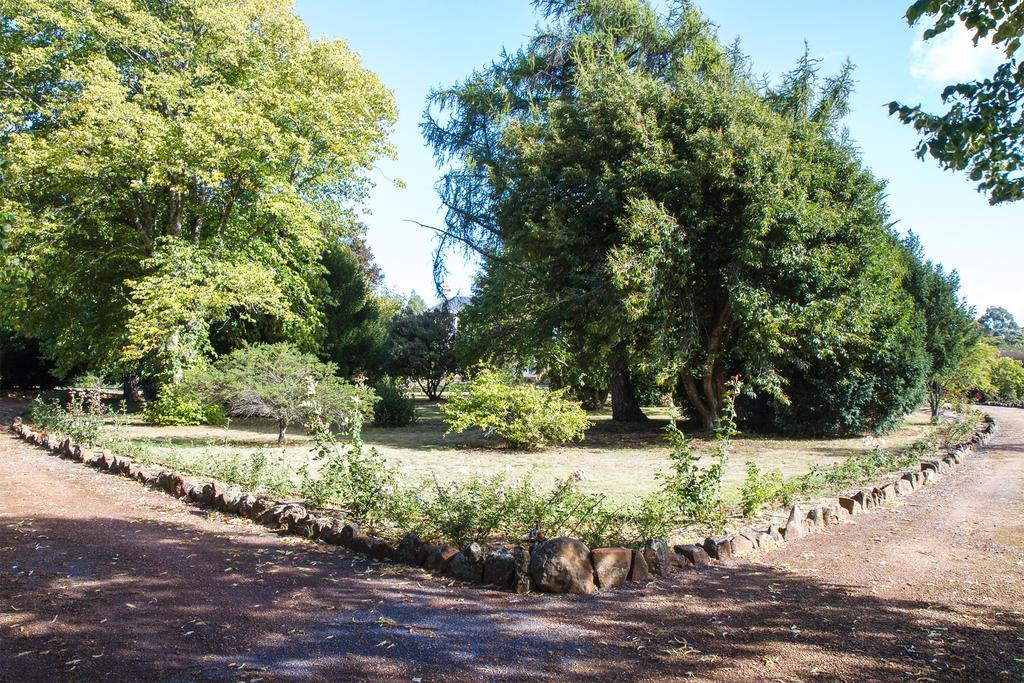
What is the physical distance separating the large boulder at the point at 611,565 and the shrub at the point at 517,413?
9.37 m

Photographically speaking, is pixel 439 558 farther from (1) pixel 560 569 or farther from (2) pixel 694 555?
(2) pixel 694 555

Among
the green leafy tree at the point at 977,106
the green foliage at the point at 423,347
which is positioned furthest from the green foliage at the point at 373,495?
the green foliage at the point at 423,347

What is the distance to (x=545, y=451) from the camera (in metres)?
14.4

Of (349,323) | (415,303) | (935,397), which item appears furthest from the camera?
(415,303)

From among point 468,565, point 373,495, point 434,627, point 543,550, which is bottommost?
point 434,627

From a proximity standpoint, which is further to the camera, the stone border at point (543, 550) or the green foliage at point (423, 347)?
the green foliage at point (423, 347)

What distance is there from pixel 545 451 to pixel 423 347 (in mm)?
18066

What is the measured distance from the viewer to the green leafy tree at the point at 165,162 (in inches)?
647

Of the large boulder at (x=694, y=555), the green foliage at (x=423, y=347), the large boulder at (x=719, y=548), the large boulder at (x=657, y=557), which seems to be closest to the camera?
the large boulder at (x=657, y=557)

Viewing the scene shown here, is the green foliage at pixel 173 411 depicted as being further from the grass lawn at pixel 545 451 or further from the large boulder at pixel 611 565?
the large boulder at pixel 611 565

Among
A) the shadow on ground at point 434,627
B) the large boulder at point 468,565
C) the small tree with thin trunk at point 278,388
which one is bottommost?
the shadow on ground at point 434,627

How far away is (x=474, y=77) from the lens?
74.7ft

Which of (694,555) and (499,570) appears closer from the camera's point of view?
(499,570)

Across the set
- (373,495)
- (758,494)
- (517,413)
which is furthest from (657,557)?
(517,413)
